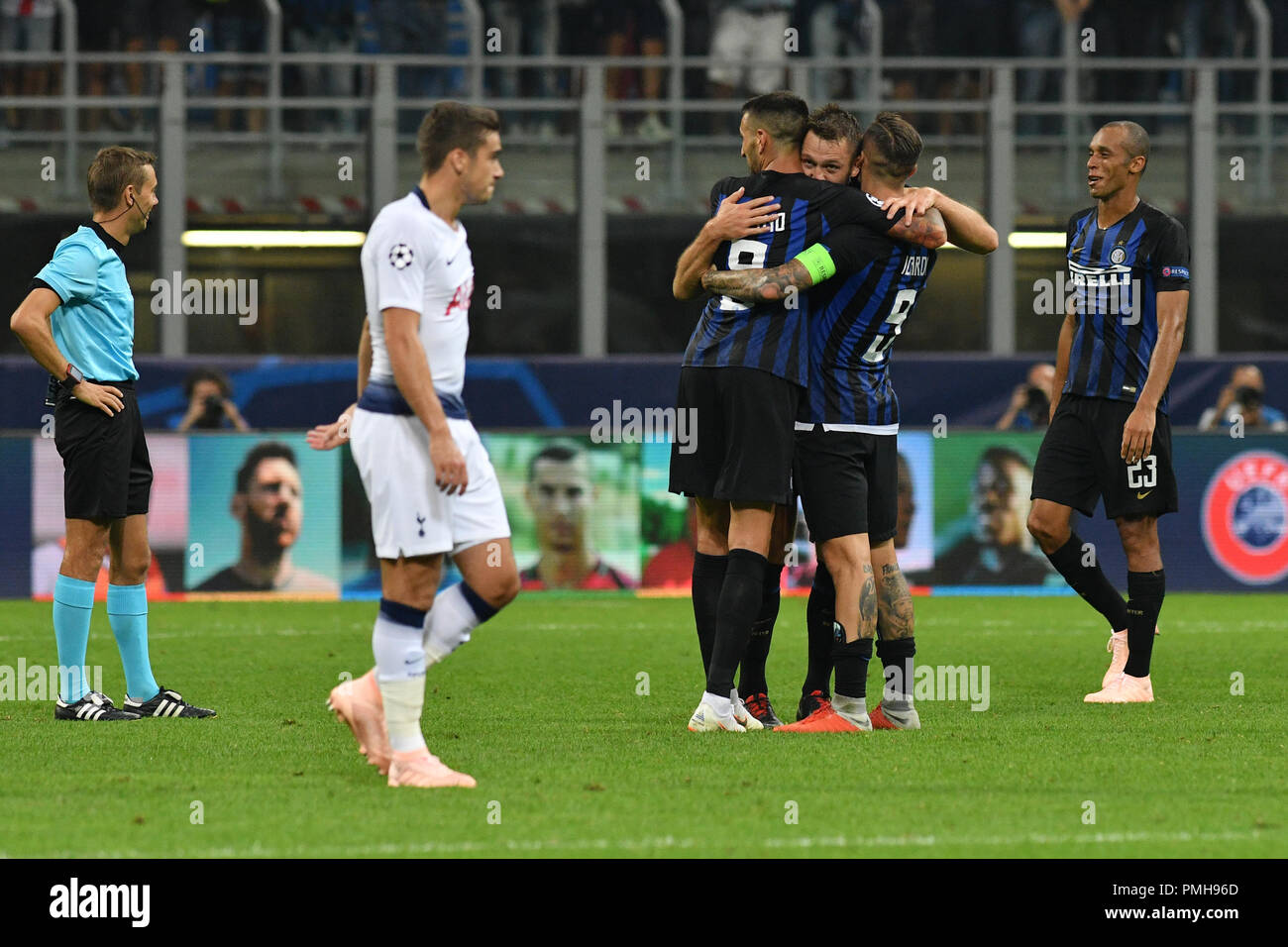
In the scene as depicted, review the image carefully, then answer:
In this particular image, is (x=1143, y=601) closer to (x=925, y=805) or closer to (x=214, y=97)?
(x=925, y=805)

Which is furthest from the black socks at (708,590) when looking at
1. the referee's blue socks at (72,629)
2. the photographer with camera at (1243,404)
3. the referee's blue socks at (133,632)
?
the photographer with camera at (1243,404)

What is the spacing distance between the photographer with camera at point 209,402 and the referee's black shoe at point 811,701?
8459 millimetres

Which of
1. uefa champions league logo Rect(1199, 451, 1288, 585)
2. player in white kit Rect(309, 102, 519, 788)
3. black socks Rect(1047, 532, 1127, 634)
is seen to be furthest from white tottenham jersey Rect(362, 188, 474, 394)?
uefa champions league logo Rect(1199, 451, 1288, 585)

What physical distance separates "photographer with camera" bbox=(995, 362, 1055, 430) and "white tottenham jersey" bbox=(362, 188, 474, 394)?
1018cm

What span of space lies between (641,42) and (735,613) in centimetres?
1345

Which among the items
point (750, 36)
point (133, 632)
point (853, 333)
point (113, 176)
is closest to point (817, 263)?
point (853, 333)

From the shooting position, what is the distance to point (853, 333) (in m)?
6.80

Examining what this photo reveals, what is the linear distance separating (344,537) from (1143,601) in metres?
7.49

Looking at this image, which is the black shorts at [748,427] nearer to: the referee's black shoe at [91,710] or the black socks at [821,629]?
the black socks at [821,629]

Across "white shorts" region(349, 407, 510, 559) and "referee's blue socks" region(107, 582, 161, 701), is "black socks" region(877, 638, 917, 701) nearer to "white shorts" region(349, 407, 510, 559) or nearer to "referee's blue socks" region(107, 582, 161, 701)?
"white shorts" region(349, 407, 510, 559)

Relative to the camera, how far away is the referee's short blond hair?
7156 mm

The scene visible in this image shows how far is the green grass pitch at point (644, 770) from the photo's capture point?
4.74m

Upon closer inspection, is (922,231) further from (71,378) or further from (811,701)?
(71,378)

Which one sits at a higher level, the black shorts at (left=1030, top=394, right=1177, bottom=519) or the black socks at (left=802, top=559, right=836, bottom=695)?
the black shorts at (left=1030, top=394, right=1177, bottom=519)
